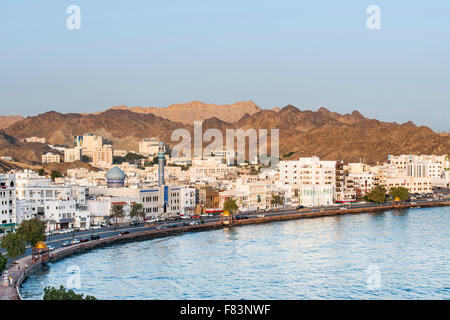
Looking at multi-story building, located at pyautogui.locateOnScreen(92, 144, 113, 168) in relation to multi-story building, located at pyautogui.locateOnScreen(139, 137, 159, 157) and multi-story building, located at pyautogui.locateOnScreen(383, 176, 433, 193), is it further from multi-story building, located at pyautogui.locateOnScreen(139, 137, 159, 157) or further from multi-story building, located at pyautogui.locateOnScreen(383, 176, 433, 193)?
multi-story building, located at pyautogui.locateOnScreen(383, 176, 433, 193)

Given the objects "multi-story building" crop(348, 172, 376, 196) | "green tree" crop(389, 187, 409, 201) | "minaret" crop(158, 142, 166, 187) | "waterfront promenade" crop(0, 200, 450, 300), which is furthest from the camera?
"multi-story building" crop(348, 172, 376, 196)

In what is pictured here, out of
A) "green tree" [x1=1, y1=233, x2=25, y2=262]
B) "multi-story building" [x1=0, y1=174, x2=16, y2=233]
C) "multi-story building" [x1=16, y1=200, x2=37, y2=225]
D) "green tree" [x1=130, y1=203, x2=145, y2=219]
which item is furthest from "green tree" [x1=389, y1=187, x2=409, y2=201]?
"green tree" [x1=1, y1=233, x2=25, y2=262]

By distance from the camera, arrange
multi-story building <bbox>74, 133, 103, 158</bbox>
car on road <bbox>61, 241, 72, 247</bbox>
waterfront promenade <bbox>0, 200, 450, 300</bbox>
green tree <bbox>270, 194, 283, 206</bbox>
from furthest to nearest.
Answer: multi-story building <bbox>74, 133, 103, 158</bbox> < green tree <bbox>270, 194, 283, 206</bbox> < car on road <bbox>61, 241, 72, 247</bbox> < waterfront promenade <bbox>0, 200, 450, 300</bbox>

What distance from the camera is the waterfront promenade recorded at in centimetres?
2187

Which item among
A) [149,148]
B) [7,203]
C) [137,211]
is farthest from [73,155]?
[7,203]

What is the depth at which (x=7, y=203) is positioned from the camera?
3297 centimetres

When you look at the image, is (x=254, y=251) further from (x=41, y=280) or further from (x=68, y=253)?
(x=41, y=280)

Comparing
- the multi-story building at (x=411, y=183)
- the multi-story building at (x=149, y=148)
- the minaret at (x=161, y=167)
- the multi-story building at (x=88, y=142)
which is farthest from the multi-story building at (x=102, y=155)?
the minaret at (x=161, y=167)

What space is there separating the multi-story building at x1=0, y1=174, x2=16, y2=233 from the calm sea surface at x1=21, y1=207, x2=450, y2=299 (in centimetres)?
557

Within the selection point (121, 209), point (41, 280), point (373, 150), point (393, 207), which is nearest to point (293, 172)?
point (393, 207)

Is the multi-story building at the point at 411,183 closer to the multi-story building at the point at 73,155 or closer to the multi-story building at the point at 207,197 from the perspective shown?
the multi-story building at the point at 207,197

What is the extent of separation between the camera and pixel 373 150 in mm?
128250

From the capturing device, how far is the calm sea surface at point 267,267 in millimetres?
20828
